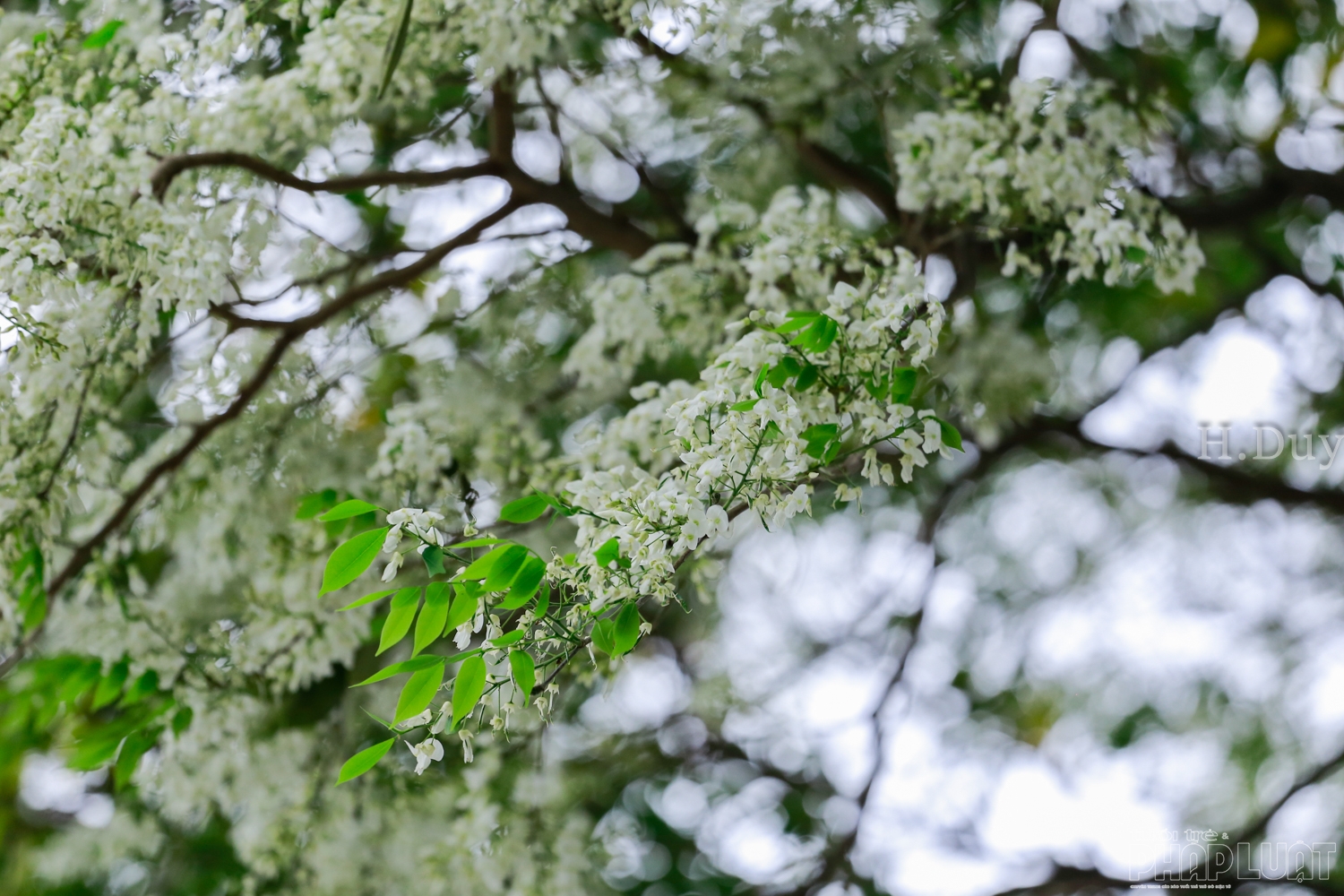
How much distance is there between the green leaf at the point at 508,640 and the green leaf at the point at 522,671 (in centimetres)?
1

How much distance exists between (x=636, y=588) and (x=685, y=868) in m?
2.75

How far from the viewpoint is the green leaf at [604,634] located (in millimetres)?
1146

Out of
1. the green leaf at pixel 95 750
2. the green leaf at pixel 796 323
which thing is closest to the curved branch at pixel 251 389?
the green leaf at pixel 95 750

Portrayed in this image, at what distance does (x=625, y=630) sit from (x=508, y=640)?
126 mm

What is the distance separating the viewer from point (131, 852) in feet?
11.2

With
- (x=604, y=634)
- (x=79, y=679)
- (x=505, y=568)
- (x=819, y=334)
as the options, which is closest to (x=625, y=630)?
(x=604, y=634)

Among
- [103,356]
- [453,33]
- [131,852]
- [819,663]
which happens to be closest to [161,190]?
[103,356]

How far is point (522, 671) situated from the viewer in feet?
3.50

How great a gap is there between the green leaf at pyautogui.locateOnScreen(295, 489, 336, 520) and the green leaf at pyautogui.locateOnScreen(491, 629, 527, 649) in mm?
1050

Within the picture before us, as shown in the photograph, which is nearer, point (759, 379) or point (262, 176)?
point (759, 379)

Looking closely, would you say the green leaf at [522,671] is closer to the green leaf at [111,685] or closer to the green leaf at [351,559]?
the green leaf at [351,559]

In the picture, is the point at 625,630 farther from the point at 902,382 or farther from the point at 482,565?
the point at 902,382

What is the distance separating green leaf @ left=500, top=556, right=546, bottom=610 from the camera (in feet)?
3.58

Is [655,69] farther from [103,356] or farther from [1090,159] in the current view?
[103,356]
